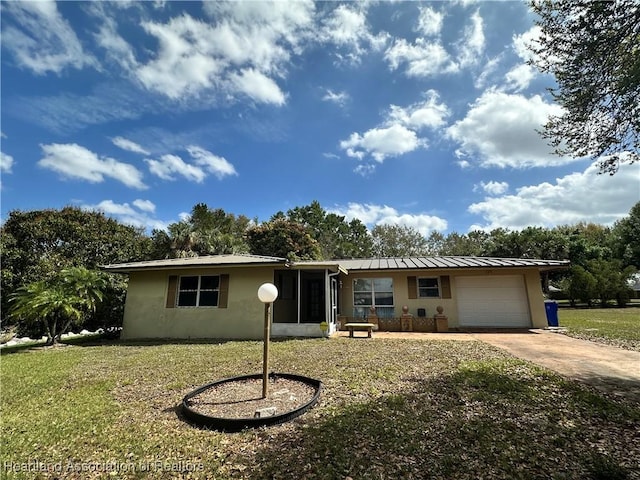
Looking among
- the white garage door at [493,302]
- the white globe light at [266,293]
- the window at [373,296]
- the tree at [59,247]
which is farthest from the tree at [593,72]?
the tree at [59,247]

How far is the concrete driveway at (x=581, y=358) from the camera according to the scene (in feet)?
16.2

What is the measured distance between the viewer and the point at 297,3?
7629mm

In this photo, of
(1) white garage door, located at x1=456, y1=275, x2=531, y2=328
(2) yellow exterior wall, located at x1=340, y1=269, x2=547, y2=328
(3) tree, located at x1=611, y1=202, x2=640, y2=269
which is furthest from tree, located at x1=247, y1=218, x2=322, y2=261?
(3) tree, located at x1=611, y1=202, x2=640, y2=269

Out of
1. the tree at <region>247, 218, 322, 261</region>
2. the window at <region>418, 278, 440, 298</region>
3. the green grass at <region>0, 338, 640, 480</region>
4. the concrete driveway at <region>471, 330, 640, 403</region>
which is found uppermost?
the tree at <region>247, 218, 322, 261</region>

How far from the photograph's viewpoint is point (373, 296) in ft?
43.4

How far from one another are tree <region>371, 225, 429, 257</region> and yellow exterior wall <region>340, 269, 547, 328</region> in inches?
984

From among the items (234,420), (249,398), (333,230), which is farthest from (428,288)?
(333,230)

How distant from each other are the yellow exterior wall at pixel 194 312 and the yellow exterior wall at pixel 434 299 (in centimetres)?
422

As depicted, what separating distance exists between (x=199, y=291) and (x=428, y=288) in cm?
944

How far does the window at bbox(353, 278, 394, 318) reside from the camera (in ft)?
42.7

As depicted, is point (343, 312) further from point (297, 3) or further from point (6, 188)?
point (6, 188)

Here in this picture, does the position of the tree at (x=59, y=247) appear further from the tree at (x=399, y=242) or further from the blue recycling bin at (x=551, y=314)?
the tree at (x=399, y=242)

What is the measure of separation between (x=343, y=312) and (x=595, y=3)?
11697mm

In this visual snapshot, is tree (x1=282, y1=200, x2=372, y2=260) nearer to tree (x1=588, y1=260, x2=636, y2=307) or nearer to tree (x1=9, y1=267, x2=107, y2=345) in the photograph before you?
tree (x1=588, y1=260, x2=636, y2=307)
